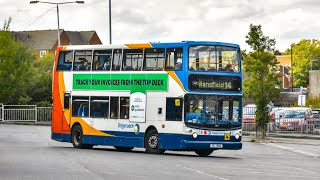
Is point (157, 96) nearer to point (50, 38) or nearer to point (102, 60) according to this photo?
point (102, 60)

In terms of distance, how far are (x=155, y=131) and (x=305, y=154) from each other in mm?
7232

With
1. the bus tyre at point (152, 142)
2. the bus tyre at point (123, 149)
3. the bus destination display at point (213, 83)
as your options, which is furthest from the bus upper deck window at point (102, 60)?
the bus destination display at point (213, 83)

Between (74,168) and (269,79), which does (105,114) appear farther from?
(269,79)

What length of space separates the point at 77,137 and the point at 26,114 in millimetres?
34359

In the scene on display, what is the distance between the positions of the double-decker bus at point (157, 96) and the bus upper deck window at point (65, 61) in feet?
0.22

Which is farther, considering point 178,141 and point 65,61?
point 65,61

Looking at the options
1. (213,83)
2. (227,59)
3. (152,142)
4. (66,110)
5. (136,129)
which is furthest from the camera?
(66,110)

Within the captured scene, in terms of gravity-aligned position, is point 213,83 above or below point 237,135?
above

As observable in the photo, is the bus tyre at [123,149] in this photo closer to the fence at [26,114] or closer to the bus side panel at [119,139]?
the bus side panel at [119,139]

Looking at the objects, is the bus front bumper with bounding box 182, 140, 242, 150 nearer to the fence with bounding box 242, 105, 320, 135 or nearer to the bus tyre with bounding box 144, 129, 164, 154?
the bus tyre with bounding box 144, 129, 164, 154

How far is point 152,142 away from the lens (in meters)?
31.9

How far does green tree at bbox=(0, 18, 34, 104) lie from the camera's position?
71.6m

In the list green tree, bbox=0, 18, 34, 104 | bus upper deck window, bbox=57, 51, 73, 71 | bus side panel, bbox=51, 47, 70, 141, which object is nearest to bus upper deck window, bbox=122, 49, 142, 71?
bus upper deck window, bbox=57, 51, 73, 71

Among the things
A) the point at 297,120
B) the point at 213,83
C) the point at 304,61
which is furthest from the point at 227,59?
the point at 304,61
